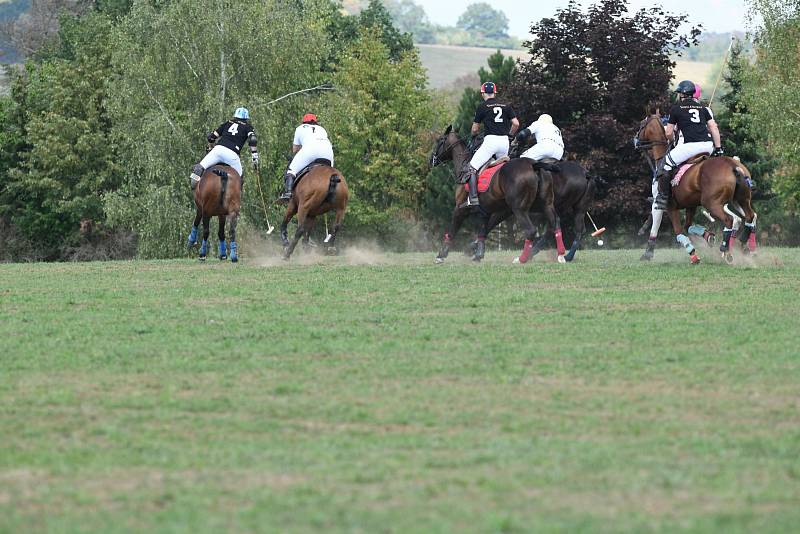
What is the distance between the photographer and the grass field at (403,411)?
7.20m

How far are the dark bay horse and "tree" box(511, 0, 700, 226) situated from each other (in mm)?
23866

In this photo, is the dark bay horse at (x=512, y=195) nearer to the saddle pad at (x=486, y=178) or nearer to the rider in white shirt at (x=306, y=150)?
the saddle pad at (x=486, y=178)

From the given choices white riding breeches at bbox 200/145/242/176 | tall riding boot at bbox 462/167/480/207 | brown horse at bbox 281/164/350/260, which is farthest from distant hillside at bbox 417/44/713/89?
tall riding boot at bbox 462/167/480/207

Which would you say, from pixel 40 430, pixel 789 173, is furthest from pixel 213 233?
pixel 40 430

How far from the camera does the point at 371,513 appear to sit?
7066mm

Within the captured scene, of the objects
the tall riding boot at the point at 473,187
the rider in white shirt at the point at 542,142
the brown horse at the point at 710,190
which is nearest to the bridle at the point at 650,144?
the brown horse at the point at 710,190

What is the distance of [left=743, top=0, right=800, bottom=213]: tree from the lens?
59.0 metres

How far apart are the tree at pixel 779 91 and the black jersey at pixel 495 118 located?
3577 centimetres

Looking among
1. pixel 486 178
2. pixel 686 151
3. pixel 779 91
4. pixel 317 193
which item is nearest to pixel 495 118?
pixel 486 178

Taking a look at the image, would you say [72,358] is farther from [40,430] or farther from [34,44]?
[34,44]

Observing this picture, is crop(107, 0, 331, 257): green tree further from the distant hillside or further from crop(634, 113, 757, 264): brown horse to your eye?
the distant hillside

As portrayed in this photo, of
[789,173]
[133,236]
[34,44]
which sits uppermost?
[34,44]

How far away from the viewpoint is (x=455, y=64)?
144 meters

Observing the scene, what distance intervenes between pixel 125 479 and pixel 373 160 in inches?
2557
